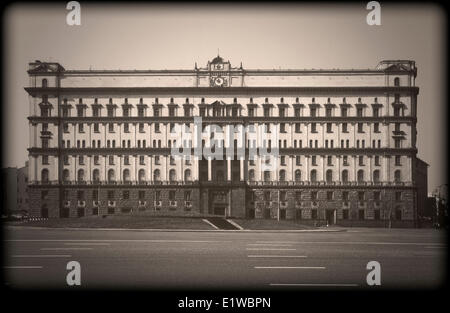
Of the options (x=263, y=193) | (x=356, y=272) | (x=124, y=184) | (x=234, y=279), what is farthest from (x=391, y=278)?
(x=124, y=184)

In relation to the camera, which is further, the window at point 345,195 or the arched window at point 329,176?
the arched window at point 329,176

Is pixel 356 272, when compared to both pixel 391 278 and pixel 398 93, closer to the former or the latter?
pixel 391 278

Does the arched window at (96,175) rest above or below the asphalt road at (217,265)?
above

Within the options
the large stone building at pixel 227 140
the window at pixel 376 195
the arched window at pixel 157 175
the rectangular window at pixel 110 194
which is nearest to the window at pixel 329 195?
the large stone building at pixel 227 140

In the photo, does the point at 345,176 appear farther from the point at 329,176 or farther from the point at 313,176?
the point at 313,176

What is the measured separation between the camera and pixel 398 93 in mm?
70750

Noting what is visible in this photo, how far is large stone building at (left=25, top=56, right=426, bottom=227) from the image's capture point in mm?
70438

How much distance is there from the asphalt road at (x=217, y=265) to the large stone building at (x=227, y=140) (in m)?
47.2

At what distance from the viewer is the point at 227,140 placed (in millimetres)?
71375

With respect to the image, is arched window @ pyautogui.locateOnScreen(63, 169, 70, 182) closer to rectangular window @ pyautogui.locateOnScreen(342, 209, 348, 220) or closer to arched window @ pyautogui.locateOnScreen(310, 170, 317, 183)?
arched window @ pyautogui.locateOnScreen(310, 170, 317, 183)

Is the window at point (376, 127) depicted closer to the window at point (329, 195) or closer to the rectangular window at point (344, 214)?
the window at point (329, 195)

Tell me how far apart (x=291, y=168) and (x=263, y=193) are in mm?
5618

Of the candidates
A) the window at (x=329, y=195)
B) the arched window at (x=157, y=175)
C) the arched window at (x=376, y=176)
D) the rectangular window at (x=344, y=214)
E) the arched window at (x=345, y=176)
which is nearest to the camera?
→ the rectangular window at (x=344, y=214)

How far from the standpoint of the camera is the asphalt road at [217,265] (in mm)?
13453
